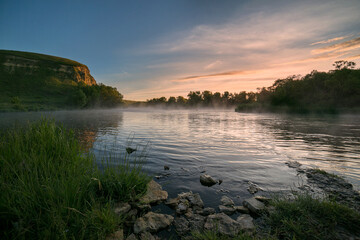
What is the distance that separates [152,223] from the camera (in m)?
→ 4.31

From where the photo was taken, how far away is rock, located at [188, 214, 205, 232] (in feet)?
14.1

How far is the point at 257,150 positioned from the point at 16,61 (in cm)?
25951

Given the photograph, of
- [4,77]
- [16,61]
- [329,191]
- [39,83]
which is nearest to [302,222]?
[329,191]

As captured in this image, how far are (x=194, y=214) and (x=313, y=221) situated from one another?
2.94m

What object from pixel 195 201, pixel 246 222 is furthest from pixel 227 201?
pixel 246 222

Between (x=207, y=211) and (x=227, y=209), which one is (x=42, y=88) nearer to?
(x=207, y=211)

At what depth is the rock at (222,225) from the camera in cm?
398

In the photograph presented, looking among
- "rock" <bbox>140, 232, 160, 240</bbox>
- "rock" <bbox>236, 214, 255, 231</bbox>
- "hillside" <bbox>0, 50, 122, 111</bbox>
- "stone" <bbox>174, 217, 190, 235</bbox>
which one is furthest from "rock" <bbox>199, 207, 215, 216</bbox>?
"hillside" <bbox>0, 50, 122, 111</bbox>

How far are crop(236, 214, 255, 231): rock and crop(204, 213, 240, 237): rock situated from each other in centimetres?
14

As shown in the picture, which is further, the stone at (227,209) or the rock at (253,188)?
the rock at (253,188)

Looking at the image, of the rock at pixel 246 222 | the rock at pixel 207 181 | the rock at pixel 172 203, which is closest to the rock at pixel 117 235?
the rock at pixel 172 203

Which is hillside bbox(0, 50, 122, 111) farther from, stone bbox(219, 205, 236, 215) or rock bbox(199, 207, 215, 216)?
stone bbox(219, 205, 236, 215)

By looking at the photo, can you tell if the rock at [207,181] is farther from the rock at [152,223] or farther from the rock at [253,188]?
the rock at [152,223]

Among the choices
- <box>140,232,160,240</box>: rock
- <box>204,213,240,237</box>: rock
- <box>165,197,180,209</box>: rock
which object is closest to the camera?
<box>140,232,160,240</box>: rock
